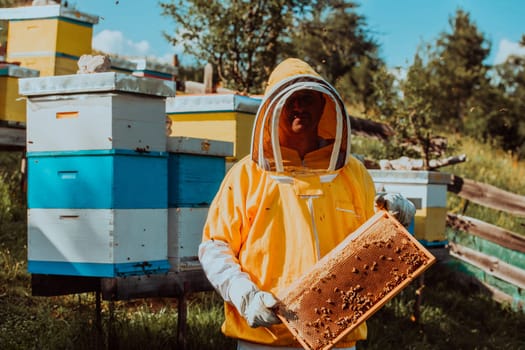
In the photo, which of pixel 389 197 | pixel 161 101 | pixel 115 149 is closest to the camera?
pixel 389 197

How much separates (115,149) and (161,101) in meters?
0.48

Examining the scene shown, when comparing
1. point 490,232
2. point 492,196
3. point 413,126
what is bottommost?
point 490,232

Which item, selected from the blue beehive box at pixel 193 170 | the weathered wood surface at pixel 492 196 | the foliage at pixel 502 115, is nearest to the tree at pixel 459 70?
the foliage at pixel 502 115

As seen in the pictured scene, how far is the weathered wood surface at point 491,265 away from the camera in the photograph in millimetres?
8656

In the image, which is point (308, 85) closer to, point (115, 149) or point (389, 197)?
point (389, 197)

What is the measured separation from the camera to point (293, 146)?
2947 millimetres

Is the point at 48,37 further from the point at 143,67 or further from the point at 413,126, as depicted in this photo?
the point at 413,126

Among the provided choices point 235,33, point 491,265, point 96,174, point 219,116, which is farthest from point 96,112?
point 235,33

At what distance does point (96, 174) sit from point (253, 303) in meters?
1.69

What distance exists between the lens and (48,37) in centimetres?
853

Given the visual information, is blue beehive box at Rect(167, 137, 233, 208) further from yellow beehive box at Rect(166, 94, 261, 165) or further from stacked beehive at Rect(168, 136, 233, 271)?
yellow beehive box at Rect(166, 94, 261, 165)

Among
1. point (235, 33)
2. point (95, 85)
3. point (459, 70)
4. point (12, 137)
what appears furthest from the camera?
point (459, 70)

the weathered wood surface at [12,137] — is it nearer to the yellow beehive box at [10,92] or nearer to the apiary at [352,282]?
the yellow beehive box at [10,92]

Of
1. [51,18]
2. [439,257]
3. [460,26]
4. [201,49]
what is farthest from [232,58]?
[460,26]
